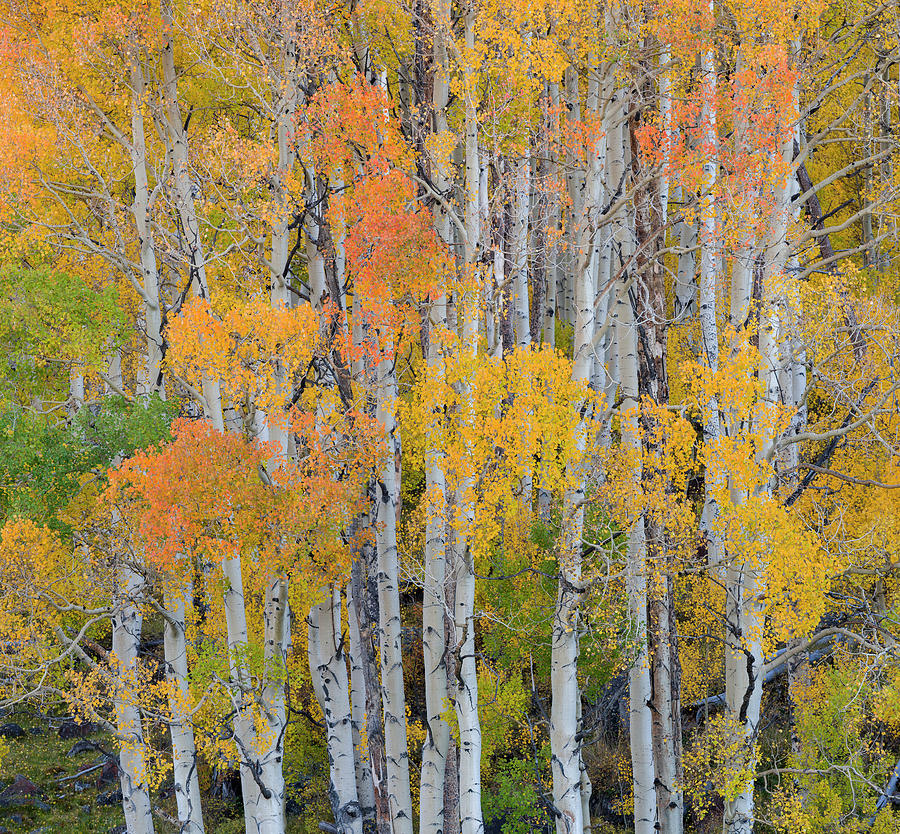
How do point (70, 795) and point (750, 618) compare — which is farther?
point (70, 795)

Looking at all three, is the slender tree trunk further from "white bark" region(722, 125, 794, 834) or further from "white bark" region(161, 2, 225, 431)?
"white bark" region(722, 125, 794, 834)

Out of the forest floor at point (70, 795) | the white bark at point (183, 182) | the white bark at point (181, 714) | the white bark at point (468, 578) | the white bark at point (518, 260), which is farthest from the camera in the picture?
the forest floor at point (70, 795)

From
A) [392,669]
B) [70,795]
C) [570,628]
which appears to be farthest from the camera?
[70,795]

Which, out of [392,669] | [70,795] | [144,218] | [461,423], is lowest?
[70,795]

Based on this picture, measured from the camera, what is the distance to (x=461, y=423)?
12.6 metres

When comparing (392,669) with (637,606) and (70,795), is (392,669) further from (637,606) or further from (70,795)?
(70,795)

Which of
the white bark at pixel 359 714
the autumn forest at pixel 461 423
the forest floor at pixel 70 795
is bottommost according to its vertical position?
the forest floor at pixel 70 795

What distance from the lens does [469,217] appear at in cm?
1285

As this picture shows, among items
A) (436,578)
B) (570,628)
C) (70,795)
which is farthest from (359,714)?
(70,795)

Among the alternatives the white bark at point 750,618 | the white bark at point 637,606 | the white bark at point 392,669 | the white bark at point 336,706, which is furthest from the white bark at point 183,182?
the white bark at point 750,618

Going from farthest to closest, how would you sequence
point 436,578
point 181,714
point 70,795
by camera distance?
1. point 70,795
2. point 181,714
3. point 436,578

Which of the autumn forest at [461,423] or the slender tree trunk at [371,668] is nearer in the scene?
the autumn forest at [461,423]

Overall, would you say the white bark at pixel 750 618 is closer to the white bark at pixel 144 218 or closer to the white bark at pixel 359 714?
the white bark at pixel 359 714

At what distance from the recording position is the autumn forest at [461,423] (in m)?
12.6
